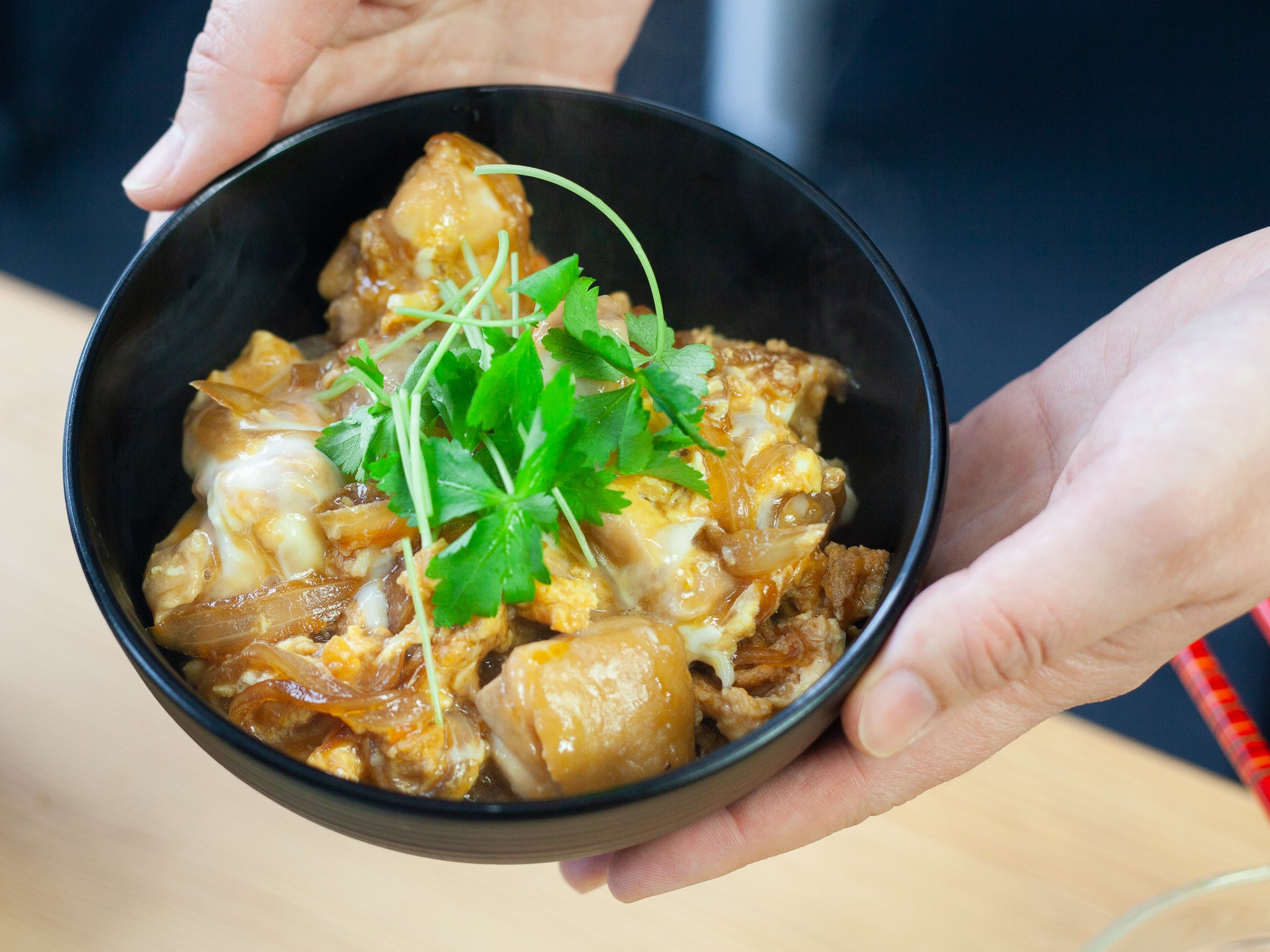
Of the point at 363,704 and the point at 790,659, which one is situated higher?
the point at 790,659

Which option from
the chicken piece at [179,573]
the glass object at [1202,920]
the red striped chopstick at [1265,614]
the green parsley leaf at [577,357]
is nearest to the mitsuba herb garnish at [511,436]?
the green parsley leaf at [577,357]

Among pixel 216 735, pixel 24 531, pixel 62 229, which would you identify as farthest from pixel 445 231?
pixel 62 229

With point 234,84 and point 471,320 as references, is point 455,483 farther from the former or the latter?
point 234,84

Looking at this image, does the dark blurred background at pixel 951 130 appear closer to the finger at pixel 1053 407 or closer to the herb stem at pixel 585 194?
the finger at pixel 1053 407

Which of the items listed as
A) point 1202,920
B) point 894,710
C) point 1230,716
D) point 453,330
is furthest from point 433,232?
point 1202,920

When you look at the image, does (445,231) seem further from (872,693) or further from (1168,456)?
(1168,456)

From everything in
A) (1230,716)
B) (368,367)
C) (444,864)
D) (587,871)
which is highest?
(368,367)

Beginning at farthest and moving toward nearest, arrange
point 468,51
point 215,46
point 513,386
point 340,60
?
1. point 468,51
2. point 340,60
3. point 215,46
4. point 513,386
